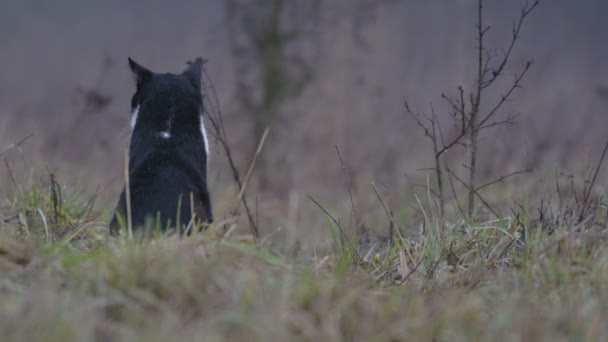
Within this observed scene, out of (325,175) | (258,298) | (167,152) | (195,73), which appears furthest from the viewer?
(325,175)

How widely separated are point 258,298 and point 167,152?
5.43ft

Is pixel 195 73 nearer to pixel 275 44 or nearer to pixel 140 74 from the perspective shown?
pixel 140 74

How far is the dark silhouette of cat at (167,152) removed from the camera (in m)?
3.15

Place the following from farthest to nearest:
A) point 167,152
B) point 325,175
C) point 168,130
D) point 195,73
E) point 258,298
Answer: point 325,175
point 195,73
point 168,130
point 167,152
point 258,298

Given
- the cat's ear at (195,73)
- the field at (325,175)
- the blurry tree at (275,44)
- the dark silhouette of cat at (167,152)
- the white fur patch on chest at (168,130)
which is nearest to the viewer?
the field at (325,175)

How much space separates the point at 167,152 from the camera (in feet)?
11.2

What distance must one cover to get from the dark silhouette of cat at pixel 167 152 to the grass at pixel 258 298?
58 centimetres

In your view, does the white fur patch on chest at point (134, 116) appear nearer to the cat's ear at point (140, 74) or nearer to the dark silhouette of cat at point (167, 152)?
the dark silhouette of cat at point (167, 152)

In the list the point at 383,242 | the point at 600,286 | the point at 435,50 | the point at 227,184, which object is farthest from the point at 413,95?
the point at 600,286

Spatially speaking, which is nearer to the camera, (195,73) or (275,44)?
(195,73)

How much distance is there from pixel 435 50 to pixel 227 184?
438cm

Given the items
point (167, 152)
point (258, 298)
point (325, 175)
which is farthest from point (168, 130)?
point (325, 175)

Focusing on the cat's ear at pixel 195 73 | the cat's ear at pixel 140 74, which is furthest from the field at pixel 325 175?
the cat's ear at pixel 140 74

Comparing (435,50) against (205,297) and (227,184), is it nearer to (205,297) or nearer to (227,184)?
(227,184)
